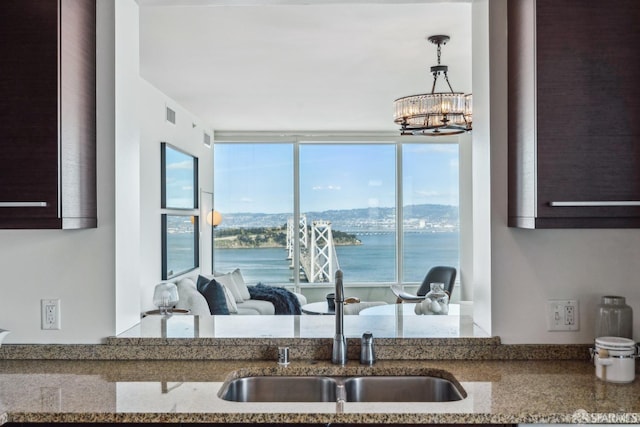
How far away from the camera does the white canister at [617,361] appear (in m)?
1.76

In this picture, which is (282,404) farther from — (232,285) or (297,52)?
(232,285)

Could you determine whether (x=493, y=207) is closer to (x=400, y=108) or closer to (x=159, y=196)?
(x=400, y=108)

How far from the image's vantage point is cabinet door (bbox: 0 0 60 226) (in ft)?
6.00

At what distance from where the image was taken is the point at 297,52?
416 centimetres

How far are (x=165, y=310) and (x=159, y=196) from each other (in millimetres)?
2834

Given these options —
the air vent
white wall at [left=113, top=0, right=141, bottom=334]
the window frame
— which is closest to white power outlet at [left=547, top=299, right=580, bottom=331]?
white wall at [left=113, top=0, right=141, bottom=334]

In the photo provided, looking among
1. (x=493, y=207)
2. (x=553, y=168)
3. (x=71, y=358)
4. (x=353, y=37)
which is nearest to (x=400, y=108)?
(x=353, y=37)

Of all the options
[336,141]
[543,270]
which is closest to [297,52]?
[543,270]

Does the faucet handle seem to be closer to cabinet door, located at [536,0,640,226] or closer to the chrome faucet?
the chrome faucet

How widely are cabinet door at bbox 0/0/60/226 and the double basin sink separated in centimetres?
86

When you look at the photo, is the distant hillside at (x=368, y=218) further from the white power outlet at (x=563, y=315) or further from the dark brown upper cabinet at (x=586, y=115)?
the dark brown upper cabinet at (x=586, y=115)

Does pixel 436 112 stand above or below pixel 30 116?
above

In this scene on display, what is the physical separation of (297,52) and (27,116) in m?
2.59

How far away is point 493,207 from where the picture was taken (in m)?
2.08
